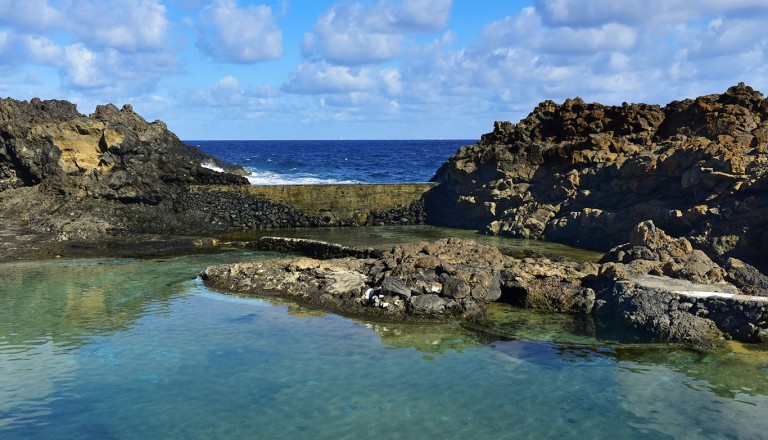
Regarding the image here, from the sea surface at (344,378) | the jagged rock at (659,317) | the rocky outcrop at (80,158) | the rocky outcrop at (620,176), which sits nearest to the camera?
the sea surface at (344,378)

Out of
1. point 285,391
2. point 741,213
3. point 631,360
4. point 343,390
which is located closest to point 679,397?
point 631,360

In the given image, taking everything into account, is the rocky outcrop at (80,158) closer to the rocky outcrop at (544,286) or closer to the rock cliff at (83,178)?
the rock cliff at (83,178)

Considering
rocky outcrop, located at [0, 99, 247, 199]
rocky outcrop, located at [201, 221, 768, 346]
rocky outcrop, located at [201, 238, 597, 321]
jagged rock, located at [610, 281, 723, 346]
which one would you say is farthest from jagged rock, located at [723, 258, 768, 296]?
rocky outcrop, located at [0, 99, 247, 199]

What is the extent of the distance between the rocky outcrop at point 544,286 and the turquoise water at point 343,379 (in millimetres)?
645

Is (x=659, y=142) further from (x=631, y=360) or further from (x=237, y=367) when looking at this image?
(x=237, y=367)

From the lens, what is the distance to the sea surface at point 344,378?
1002 cm

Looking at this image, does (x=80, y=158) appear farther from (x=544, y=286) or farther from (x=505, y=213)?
(x=544, y=286)

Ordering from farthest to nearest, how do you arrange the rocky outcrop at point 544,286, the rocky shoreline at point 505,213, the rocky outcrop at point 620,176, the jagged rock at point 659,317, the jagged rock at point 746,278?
the rocky outcrop at point 620,176, the rocky shoreline at point 505,213, the jagged rock at point 746,278, the rocky outcrop at point 544,286, the jagged rock at point 659,317

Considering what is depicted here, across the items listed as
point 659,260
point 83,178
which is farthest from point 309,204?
point 659,260

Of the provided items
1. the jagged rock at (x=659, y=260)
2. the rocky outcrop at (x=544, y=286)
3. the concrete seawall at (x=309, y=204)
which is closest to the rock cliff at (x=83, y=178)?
the concrete seawall at (x=309, y=204)

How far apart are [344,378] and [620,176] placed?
1986cm

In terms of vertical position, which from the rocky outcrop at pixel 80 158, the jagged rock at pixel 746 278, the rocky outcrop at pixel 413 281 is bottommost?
the rocky outcrop at pixel 413 281

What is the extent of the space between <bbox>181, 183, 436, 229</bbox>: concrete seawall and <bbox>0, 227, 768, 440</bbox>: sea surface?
16146mm

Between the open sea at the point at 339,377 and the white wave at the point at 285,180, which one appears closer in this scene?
the open sea at the point at 339,377
